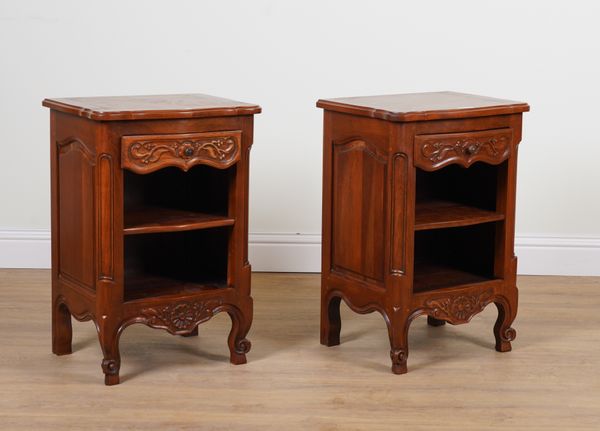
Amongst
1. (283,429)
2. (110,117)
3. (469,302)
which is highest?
(110,117)

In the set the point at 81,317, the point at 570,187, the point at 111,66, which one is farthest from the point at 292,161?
the point at 81,317

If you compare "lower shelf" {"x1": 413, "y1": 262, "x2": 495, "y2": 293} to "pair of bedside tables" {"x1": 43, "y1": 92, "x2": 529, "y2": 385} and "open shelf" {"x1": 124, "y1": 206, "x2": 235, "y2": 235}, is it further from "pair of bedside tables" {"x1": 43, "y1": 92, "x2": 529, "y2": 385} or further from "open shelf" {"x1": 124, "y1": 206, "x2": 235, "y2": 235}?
"open shelf" {"x1": 124, "y1": 206, "x2": 235, "y2": 235}

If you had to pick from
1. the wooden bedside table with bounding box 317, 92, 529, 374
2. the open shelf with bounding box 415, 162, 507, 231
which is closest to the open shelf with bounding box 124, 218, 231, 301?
the wooden bedside table with bounding box 317, 92, 529, 374

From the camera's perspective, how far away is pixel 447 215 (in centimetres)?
319

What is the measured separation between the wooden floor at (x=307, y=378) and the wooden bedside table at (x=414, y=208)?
0.44 feet

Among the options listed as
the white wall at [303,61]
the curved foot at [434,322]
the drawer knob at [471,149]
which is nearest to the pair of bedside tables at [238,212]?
the drawer knob at [471,149]

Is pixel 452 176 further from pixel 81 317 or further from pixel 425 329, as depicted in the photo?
pixel 81 317

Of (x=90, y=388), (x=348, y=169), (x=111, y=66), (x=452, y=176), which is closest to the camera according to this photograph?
(x=90, y=388)

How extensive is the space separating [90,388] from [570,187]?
2.17 m

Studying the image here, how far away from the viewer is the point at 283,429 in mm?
2688

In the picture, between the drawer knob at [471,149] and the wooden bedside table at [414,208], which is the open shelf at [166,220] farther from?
the drawer knob at [471,149]

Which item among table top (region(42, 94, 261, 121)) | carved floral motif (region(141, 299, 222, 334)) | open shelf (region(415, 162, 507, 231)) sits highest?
table top (region(42, 94, 261, 121))

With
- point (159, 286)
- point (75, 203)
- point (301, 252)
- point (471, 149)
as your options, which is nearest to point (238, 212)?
point (159, 286)

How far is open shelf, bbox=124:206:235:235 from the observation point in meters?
2.97
